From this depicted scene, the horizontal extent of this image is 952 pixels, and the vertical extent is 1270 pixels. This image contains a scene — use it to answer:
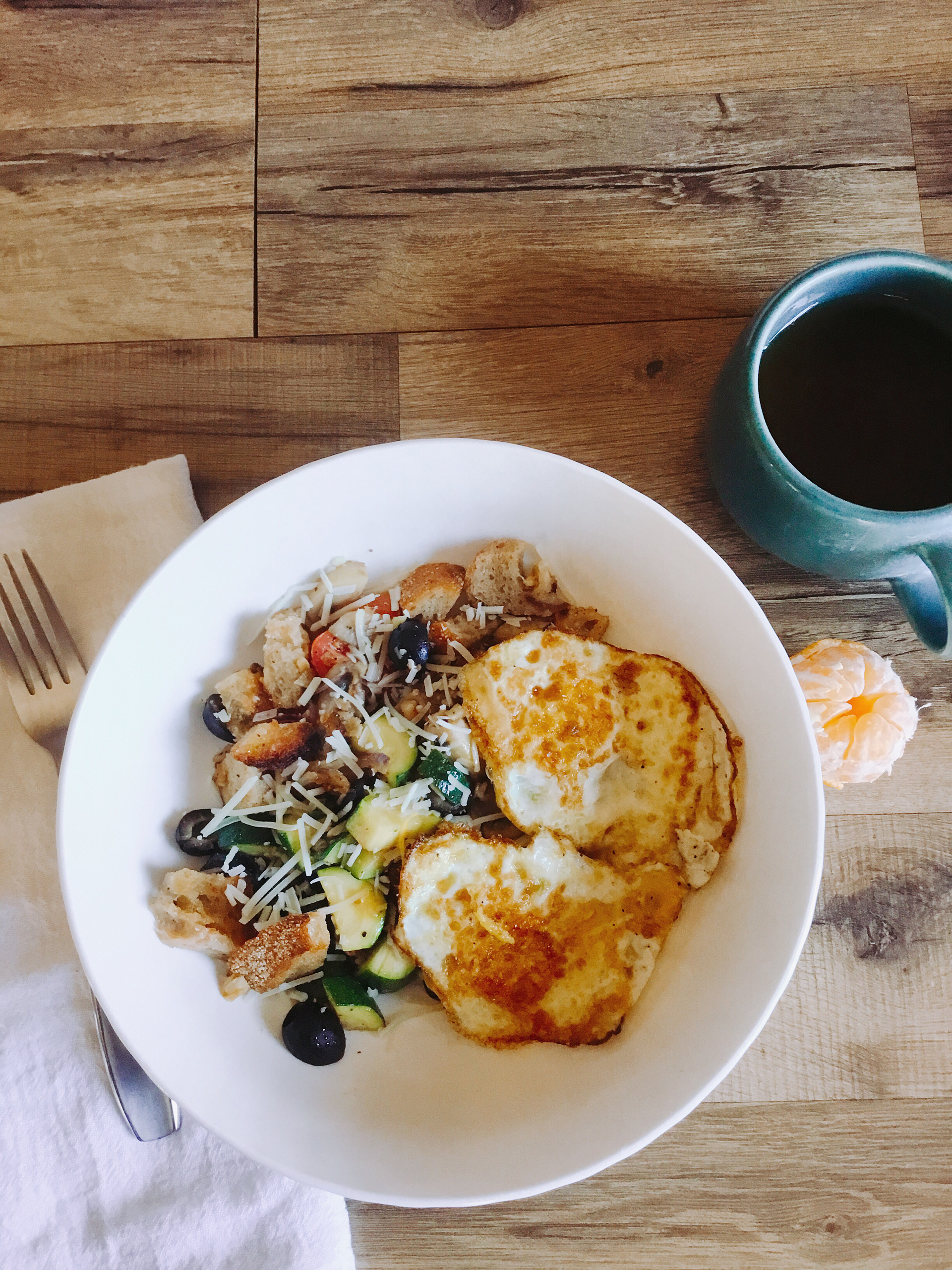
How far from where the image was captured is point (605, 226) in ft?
4.27

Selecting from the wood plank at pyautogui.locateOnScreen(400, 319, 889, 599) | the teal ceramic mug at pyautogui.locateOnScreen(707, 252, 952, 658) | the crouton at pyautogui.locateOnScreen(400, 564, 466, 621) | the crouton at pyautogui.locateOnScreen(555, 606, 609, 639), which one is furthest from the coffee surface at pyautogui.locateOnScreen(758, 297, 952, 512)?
the crouton at pyautogui.locateOnScreen(400, 564, 466, 621)

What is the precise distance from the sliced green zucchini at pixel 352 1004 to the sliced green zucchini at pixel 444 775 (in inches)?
8.7

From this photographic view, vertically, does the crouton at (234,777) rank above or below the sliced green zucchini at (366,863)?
above

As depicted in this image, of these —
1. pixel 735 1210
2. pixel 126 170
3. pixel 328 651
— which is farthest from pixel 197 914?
pixel 126 170

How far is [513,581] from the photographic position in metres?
1.07

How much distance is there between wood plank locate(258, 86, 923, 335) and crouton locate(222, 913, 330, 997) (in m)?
0.78

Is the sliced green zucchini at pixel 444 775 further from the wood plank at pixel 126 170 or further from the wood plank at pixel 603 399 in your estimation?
the wood plank at pixel 126 170

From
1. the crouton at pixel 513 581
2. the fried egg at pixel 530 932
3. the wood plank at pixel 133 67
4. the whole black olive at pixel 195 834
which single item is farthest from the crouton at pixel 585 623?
the wood plank at pixel 133 67

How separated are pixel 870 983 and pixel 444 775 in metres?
0.64

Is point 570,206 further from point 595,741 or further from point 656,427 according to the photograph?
point 595,741

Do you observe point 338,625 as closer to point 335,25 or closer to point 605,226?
point 605,226

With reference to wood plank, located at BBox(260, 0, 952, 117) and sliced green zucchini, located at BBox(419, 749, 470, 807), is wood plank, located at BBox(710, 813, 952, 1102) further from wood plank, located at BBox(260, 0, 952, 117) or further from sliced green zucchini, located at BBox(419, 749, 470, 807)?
wood plank, located at BBox(260, 0, 952, 117)

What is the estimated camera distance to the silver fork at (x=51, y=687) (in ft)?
3.77

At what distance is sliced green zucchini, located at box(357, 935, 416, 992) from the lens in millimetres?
1007
